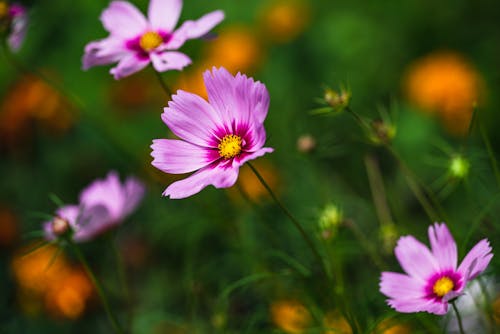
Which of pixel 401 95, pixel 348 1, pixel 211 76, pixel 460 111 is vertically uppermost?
pixel 348 1

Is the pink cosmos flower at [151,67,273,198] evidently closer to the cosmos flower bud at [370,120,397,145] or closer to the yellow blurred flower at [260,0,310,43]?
the cosmos flower bud at [370,120,397,145]

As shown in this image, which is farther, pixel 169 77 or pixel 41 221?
pixel 169 77

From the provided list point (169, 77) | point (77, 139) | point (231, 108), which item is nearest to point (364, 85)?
point (169, 77)

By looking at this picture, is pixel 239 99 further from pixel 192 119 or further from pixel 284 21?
pixel 284 21

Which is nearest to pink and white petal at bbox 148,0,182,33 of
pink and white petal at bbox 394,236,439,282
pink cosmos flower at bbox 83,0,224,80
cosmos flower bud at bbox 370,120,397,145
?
pink cosmos flower at bbox 83,0,224,80

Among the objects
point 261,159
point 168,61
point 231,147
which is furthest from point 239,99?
point 261,159

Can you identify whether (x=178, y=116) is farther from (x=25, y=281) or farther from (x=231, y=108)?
(x=25, y=281)

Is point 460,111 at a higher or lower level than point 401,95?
lower
